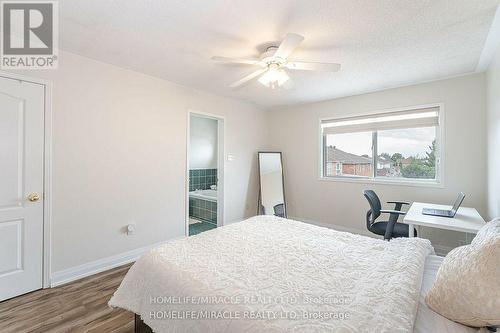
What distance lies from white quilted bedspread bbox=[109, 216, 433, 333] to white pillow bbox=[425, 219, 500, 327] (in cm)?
12

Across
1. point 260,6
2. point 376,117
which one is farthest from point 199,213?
point 260,6

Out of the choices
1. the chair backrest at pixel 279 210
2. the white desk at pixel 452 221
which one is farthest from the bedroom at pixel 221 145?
the chair backrest at pixel 279 210

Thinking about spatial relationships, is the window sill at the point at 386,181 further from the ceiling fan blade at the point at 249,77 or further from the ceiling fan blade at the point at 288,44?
the ceiling fan blade at the point at 288,44

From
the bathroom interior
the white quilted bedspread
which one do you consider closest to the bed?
the white quilted bedspread

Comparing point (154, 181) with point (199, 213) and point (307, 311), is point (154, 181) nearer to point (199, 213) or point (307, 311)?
point (199, 213)

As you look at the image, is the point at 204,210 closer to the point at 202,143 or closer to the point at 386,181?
the point at 202,143

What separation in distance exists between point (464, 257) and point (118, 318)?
7.86 feet

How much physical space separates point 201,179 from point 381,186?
146 inches

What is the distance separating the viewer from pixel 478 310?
36.9 inches

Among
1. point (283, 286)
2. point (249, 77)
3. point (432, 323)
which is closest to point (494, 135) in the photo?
point (432, 323)

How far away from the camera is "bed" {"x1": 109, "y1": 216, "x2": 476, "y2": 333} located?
39.4 inches

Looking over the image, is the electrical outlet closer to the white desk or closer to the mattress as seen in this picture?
the mattress

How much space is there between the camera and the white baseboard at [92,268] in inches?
96.1

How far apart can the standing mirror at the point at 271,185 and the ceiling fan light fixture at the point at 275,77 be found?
7.76ft
